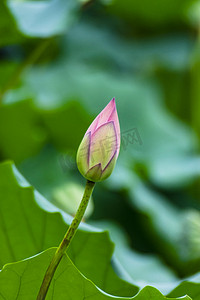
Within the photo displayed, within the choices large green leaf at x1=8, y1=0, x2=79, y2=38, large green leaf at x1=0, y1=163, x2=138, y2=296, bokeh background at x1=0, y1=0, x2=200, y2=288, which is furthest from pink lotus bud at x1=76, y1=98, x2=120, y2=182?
large green leaf at x1=8, y1=0, x2=79, y2=38

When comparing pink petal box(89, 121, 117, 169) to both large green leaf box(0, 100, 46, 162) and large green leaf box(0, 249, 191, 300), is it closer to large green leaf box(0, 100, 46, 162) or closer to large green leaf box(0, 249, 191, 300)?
large green leaf box(0, 249, 191, 300)

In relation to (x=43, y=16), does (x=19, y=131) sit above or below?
below

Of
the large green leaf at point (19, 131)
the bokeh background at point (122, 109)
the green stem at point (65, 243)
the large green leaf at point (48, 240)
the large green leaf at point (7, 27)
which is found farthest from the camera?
the large green leaf at point (19, 131)

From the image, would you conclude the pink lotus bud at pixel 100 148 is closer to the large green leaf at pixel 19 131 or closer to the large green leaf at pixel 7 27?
the large green leaf at pixel 7 27

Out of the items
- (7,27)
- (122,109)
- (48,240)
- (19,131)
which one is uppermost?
(7,27)

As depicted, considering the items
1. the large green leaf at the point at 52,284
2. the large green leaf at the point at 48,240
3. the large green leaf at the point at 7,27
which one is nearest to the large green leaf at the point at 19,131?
the large green leaf at the point at 7,27

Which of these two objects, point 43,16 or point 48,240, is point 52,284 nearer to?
point 48,240

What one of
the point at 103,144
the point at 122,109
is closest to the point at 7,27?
the point at 103,144
